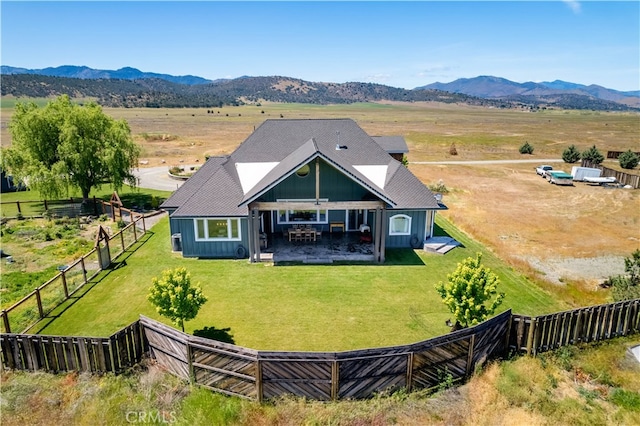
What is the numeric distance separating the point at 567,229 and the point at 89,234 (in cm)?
3199

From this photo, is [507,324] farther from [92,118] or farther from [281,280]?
[92,118]

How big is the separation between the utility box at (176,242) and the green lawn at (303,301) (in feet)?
1.60

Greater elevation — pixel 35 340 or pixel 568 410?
pixel 35 340

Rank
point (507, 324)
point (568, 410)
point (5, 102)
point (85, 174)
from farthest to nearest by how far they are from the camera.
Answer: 1. point (5, 102)
2. point (85, 174)
3. point (507, 324)
4. point (568, 410)

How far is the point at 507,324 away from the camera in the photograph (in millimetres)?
12109

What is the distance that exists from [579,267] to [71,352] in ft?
75.1

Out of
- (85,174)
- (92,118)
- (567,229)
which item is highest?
(92,118)

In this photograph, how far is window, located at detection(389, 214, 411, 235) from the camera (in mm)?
22344

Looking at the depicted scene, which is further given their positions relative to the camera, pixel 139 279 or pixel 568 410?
pixel 139 279

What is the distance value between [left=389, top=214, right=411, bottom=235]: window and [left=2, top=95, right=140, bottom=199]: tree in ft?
71.8

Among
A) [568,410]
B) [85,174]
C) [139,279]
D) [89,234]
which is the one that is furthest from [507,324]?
[85,174]

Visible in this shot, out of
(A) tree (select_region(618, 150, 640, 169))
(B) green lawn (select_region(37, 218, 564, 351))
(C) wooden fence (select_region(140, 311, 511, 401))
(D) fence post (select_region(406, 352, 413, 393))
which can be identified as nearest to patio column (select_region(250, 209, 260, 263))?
(B) green lawn (select_region(37, 218, 564, 351))

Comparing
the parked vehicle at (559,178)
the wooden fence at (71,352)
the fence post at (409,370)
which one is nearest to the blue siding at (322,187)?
the wooden fence at (71,352)

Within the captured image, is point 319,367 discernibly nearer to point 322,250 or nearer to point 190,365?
point 190,365
